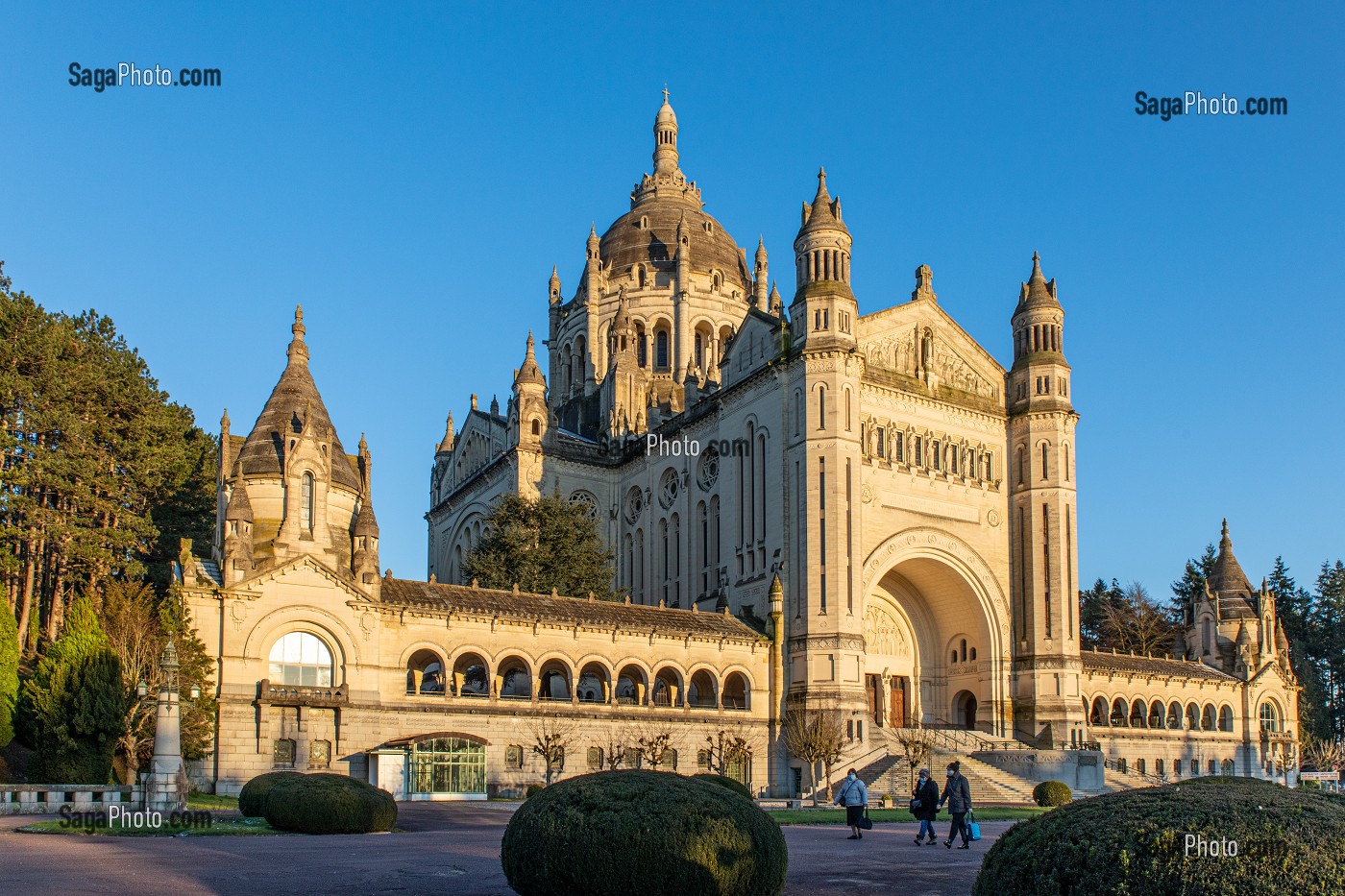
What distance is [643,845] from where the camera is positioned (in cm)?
1470

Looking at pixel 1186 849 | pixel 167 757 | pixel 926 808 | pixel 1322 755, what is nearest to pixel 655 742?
pixel 167 757

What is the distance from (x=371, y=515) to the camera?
47.5 metres

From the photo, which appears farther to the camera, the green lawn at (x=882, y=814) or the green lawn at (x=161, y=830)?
the green lawn at (x=882, y=814)

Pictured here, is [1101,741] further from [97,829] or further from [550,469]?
[97,829]

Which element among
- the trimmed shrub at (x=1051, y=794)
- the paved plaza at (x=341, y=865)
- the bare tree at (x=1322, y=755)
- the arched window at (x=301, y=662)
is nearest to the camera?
the paved plaza at (x=341, y=865)

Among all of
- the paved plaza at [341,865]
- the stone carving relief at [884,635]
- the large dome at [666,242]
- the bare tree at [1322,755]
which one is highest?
the large dome at [666,242]

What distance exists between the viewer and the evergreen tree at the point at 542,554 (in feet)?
199

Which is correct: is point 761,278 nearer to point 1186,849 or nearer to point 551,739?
point 551,739

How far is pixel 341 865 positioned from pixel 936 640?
160ft

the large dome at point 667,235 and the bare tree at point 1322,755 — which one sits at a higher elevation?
the large dome at point 667,235

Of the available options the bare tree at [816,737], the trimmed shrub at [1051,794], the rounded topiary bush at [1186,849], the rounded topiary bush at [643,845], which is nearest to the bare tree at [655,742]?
the bare tree at [816,737]

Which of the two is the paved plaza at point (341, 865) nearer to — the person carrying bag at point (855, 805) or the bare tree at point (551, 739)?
the person carrying bag at point (855, 805)

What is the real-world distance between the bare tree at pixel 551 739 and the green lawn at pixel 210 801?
11.4 m

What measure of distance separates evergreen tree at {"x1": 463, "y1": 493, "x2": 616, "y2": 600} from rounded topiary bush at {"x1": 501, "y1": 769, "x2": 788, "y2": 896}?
44.5 meters
